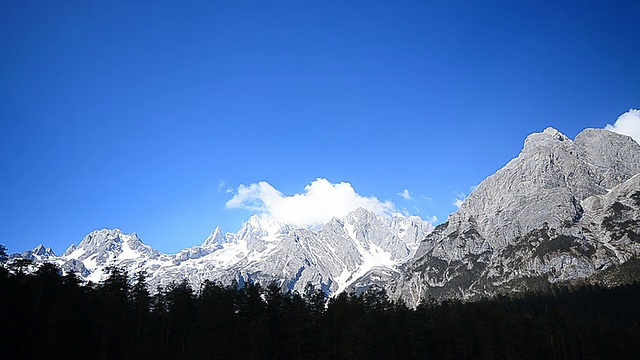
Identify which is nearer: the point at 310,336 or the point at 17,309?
the point at 17,309

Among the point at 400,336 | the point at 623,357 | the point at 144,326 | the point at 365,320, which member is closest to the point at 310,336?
the point at 365,320

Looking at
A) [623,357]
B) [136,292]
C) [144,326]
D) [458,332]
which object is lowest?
[623,357]

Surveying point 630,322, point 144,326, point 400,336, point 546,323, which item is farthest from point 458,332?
point 630,322

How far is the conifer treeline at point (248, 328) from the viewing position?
211ft

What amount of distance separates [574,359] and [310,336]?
69.8 meters

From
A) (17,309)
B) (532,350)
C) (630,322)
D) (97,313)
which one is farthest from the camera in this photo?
(630,322)

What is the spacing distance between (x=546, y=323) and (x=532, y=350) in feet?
41.9

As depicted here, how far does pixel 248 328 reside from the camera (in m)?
82.6

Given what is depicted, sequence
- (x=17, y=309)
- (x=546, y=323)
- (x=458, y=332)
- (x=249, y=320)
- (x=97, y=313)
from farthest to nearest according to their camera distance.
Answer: (x=546, y=323)
(x=458, y=332)
(x=249, y=320)
(x=97, y=313)
(x=17, y=309)

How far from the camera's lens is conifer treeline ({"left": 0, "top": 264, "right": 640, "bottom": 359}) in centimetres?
6431

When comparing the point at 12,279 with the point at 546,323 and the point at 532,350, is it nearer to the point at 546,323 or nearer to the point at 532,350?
the point at 532,350

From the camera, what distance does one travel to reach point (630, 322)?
17662 centimetres

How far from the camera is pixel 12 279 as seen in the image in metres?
65.5

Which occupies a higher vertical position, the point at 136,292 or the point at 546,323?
the point at 136,292
